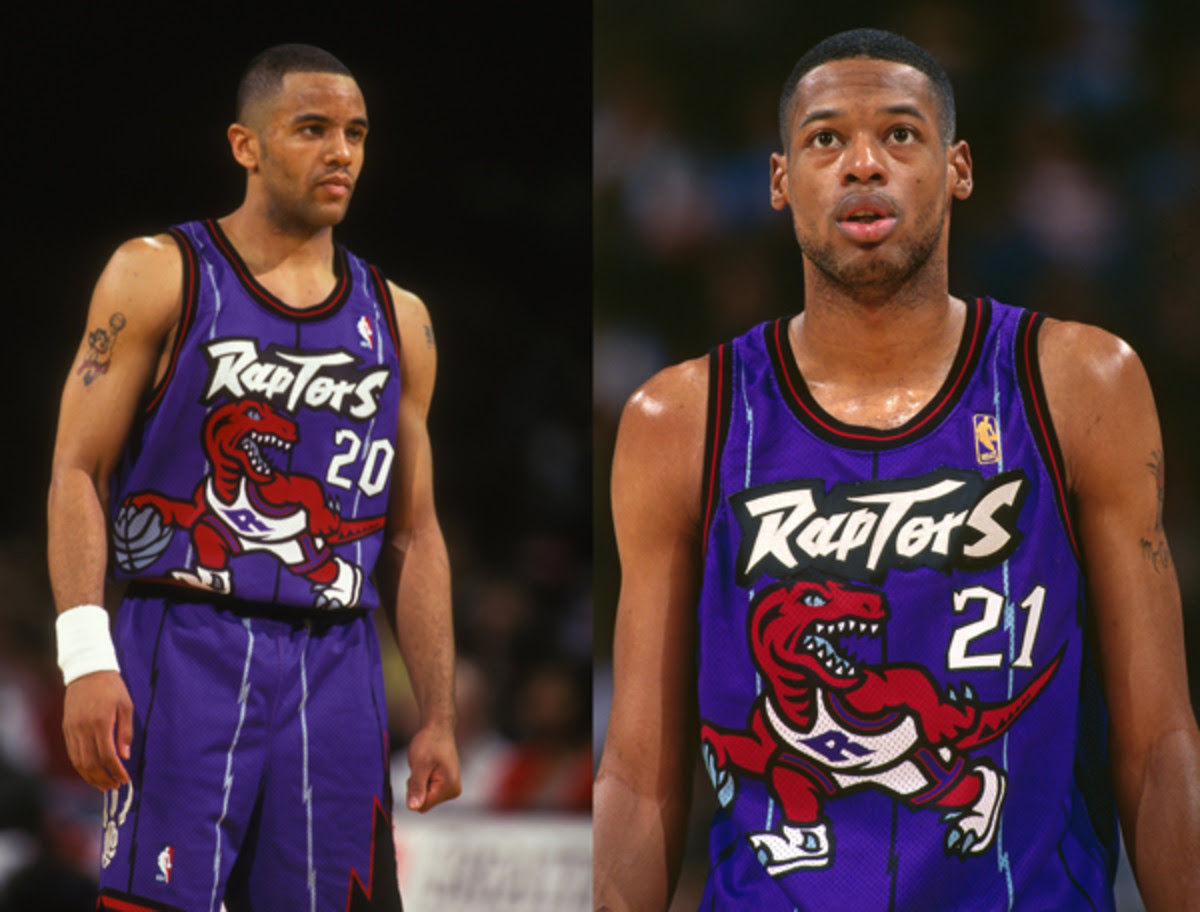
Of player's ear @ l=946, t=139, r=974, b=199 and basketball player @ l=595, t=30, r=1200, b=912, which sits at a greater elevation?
player's ear @ l=946, t=139, r=974, b=199

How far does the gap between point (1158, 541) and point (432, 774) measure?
1.34 metres

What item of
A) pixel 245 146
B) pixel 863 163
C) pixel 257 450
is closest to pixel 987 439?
pixel 863 163

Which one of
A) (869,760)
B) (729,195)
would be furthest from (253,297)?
(869,760)

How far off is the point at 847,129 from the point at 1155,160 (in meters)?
0.52

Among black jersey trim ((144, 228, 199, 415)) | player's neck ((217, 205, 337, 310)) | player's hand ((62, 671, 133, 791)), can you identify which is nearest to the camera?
player's hand ((62, 671, 133, 791))

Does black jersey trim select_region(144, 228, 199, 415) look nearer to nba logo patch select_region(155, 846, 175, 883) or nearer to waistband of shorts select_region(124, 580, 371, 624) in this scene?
waistband of shorts select_region(124, 580, 371, 624)

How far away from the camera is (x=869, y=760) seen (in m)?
2.19

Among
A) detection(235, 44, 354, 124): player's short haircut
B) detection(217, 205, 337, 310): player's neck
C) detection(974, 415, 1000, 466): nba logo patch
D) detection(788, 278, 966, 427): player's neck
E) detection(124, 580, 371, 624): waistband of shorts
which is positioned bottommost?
detection(124, 580, 371, 624): waistband of shorts

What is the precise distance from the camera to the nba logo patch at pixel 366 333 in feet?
9.26

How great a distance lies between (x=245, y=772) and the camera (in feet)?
8.71

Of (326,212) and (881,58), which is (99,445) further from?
(881,58)

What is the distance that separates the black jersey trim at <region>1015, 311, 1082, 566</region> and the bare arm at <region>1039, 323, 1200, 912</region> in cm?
1

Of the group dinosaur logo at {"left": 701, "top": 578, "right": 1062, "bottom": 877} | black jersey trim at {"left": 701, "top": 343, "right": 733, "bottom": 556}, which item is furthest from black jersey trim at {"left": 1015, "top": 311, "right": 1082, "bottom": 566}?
black jersey trim at {"left": 701, "top": 343, "right": 733, "bottom": 556}

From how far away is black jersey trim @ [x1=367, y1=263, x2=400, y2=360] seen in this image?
288cm
